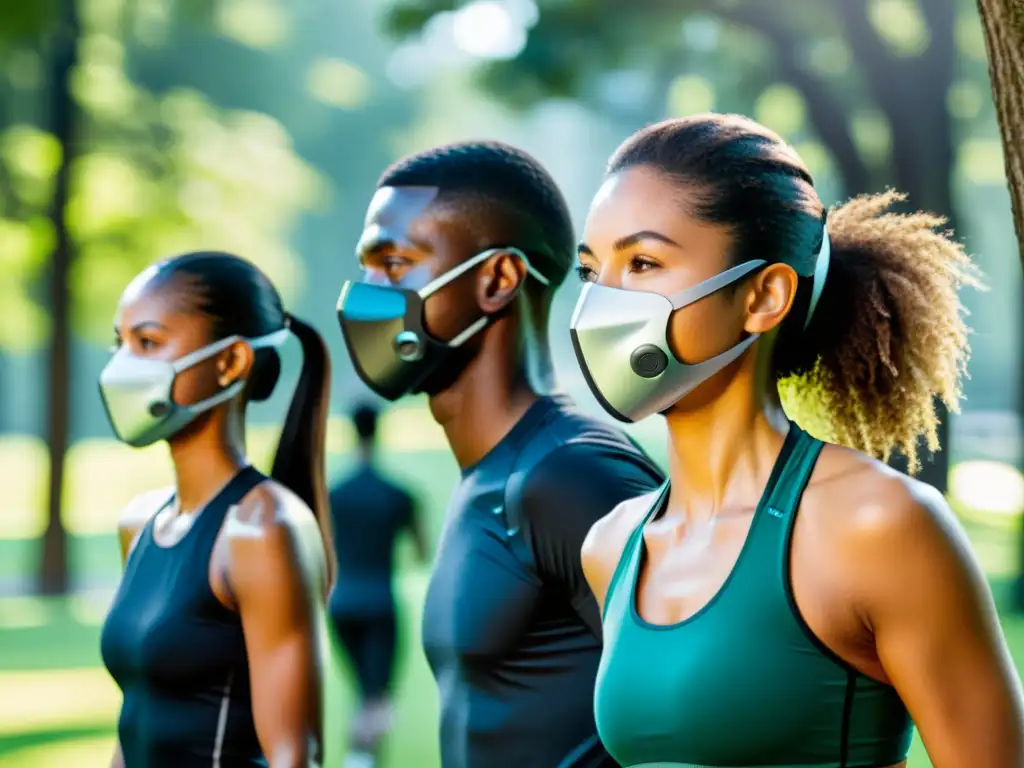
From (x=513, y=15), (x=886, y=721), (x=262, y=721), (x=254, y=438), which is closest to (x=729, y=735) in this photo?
(x=886, y=721)

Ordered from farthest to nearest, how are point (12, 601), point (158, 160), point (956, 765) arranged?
point (158, 160)
point (12, 601)
point (956, 765)

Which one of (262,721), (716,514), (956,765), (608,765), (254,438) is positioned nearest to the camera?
(956,765)

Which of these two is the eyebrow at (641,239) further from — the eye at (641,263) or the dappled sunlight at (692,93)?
the dappled sunlight at (692,93)

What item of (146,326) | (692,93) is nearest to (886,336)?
(146,326)

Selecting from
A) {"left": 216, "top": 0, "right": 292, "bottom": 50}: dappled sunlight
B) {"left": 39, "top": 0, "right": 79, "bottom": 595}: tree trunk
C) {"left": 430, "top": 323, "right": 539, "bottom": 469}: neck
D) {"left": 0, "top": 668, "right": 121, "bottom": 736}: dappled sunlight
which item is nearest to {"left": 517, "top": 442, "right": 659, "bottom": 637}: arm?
{"left": 430, "top": 323, "right": 539, "bottom": 469}: neck

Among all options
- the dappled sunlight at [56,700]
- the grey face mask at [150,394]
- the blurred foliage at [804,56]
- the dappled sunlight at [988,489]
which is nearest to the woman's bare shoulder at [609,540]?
the grey face mask at [150,394]

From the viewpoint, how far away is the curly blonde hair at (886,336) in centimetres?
249

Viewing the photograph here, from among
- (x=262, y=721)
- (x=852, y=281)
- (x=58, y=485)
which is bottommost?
(x=58, y=485)

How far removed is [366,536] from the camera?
8391mm

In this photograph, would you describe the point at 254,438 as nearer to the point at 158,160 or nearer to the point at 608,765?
the point at 158,160

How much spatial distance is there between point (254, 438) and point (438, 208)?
122ft

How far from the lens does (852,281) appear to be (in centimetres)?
250

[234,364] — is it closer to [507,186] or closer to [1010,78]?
[507,186]

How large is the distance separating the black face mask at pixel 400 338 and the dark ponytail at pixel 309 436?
A: 553mm
